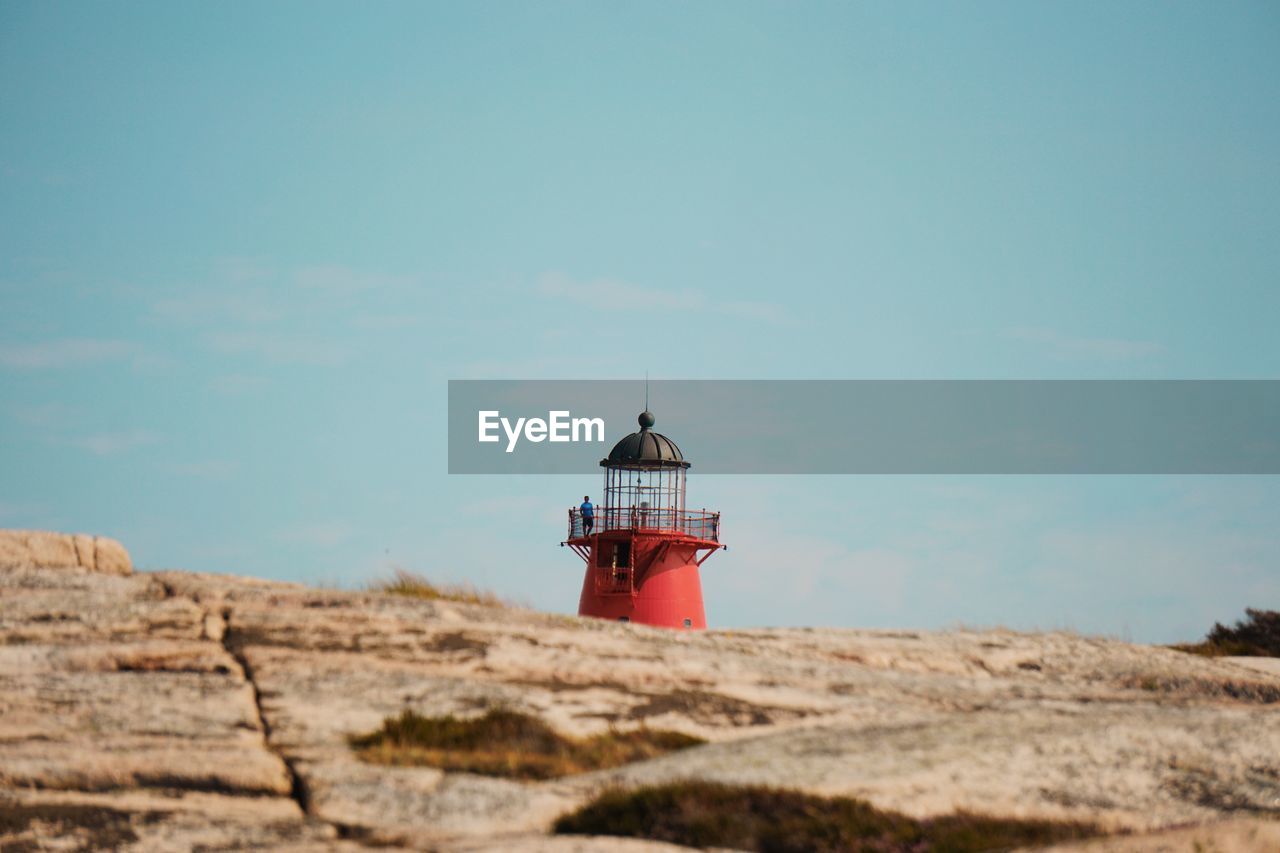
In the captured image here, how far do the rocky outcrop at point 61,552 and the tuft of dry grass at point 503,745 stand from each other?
23.0ft

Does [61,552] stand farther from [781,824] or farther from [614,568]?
[614,568]

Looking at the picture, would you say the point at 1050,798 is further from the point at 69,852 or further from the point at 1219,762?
the point at 69,852

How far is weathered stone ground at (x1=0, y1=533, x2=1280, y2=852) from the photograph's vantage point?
39.7 ft

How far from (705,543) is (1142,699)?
27379mm

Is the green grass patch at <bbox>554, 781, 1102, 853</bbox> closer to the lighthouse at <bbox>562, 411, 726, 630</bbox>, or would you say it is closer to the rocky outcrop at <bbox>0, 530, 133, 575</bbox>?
the rocky outcrop at <bbox>0, 530, 133, 575</bbox>

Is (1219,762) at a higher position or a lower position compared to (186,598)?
lower

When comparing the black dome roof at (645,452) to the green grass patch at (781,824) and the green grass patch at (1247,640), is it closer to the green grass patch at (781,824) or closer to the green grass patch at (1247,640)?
the green grass patch at (1247,640)

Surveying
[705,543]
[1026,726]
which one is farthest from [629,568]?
[1026,726]

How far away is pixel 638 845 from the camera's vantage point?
11180mm

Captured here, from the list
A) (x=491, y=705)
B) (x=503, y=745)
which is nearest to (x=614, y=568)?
(x=491, y=705)

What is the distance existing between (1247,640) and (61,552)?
22.9 meters

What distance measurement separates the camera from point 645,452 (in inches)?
1838

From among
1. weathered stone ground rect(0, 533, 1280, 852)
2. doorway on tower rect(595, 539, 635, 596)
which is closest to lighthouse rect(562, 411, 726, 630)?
doorway on tower rect(595, 539, 635, 596)

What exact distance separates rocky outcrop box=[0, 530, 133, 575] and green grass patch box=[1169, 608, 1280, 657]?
1943 centimetres
